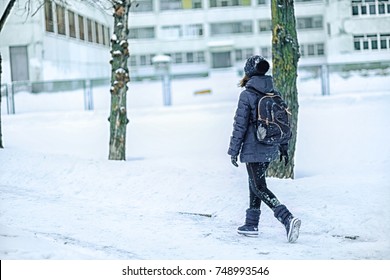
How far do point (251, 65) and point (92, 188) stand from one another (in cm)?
288

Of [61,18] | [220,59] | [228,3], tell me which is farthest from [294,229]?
[220,59]

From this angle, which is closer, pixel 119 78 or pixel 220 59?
pixel 119 78

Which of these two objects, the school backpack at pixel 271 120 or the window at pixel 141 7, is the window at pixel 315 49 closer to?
the window at pixel 141 7

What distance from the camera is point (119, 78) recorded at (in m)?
9.70

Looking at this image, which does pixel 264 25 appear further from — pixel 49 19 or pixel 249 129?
pixel 249 129

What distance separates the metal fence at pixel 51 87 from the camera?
13.8m

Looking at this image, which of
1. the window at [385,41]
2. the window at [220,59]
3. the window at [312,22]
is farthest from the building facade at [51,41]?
the window at [220,59]

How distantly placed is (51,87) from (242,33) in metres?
18.9

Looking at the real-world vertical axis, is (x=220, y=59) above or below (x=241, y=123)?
above

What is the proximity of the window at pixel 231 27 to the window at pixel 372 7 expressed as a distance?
22.9 m

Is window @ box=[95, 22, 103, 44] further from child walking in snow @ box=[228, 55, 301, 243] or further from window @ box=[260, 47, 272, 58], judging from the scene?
child walking in snow @ box=[228, 55, 301, 243]

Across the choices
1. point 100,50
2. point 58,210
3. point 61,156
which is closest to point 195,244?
point 58,210

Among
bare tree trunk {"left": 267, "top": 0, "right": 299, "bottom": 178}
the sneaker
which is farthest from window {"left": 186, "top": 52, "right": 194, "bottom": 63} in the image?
the sneaker

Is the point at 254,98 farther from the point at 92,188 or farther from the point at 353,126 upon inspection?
the point at 353,126
